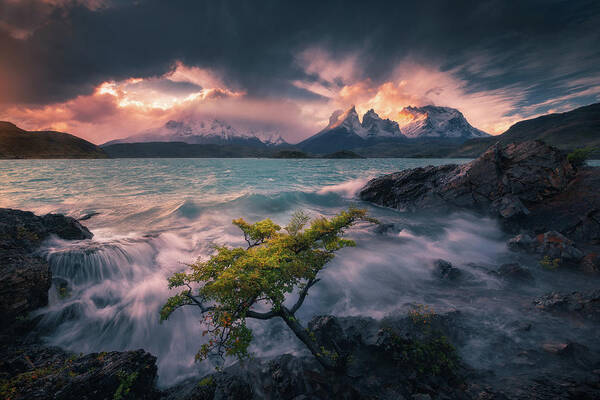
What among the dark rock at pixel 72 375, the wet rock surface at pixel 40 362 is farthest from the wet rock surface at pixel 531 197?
the wet rock surface at pixel 40 362

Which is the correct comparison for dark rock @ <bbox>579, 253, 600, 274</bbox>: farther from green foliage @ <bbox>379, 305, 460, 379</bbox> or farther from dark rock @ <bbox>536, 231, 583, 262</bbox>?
green foliage @ <bbox>379, 305, 460, 379</bbox>

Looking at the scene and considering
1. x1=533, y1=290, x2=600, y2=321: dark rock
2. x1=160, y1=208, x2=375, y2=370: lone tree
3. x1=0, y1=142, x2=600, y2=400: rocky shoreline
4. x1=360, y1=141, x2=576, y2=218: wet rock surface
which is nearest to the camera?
x1=160, y1=208, x2=375, y2=370: lone tree

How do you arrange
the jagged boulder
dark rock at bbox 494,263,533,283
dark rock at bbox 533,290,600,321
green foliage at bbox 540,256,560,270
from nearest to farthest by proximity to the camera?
dark rock at bbox 533,290,600,321
dark rock at bbox 494,263,533,283
green foliage at bbox 540,256,560,270
the jagged boulder

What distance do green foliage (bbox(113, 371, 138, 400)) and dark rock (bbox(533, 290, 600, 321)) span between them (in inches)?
698

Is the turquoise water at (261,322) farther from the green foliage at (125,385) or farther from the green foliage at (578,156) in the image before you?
the green foliage at (578,156)

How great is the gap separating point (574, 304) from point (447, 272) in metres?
5.34

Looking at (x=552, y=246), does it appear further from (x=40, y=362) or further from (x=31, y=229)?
(x=31, y=229)

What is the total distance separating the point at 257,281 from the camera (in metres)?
5.91

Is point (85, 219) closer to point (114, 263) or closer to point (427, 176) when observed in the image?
point (114, 263)

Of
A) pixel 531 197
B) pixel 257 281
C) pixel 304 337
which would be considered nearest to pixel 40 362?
pixel 257 281

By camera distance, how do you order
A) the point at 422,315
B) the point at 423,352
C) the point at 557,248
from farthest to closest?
the point at 557,248 < the point at 422,315 < the point at 423,352

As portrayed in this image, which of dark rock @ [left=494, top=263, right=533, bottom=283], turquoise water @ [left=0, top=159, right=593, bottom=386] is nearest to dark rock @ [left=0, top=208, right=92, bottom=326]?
turquoise water @ [left=0, top=159, right=593, bottom=386]

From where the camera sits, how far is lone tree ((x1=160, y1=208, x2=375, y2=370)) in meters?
5.72

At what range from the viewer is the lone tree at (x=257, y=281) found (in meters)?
5.72
